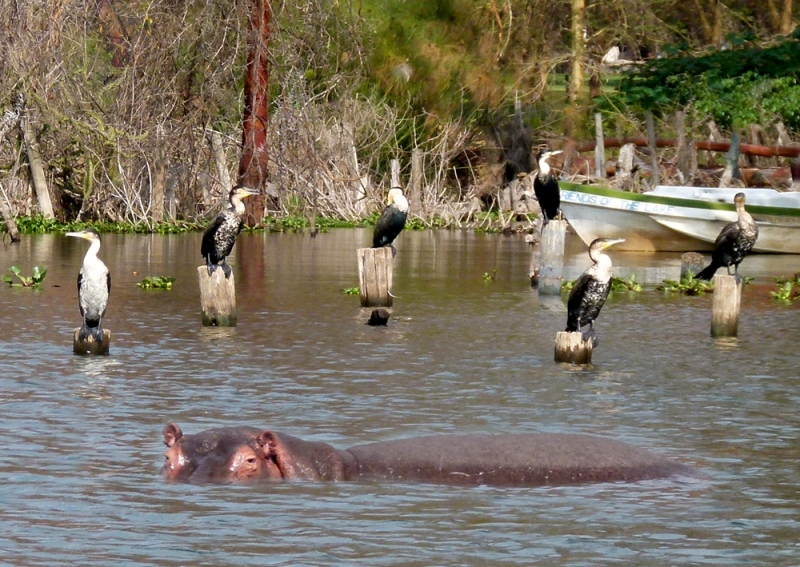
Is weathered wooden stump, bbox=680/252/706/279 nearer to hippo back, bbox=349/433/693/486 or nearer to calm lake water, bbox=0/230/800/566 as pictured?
calm lake water, bbox=0/230/800/566

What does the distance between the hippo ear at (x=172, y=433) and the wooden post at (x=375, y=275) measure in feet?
29.5

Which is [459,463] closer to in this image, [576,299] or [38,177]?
[576,299]

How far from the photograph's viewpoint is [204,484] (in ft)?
24.9

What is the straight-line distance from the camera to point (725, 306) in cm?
1416

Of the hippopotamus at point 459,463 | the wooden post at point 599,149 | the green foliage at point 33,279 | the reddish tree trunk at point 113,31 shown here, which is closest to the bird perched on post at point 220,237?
the green foliage at point 33,279

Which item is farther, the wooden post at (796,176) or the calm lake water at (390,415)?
the wooden post at (796,176)

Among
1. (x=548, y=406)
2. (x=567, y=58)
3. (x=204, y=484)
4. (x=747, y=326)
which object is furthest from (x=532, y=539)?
(x=567, y=58)

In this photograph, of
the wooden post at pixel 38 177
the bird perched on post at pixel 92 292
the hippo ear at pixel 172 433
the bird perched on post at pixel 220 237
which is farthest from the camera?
the wooden post at pixel 38 177

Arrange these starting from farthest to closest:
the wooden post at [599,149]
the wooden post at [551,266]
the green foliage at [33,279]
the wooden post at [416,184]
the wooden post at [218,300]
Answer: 1. the wooden post at [416,184]
2. the wooden post at [599,149]
3. the green foliage at [33,279]
4. the wooden post at [551,266]
5. the wooden post at [218,300]

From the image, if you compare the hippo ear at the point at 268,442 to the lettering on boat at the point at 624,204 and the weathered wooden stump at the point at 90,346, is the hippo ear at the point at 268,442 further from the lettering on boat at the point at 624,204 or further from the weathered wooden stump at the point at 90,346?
the lettering on boat at the point at 624,204

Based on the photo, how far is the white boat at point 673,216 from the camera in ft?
86.0

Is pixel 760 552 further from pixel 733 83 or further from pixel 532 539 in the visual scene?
pixel 733 83

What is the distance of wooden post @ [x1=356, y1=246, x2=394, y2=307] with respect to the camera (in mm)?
16391

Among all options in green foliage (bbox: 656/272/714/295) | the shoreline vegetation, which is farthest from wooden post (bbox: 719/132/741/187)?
green foliage (bbox: 656/272/714/295)
